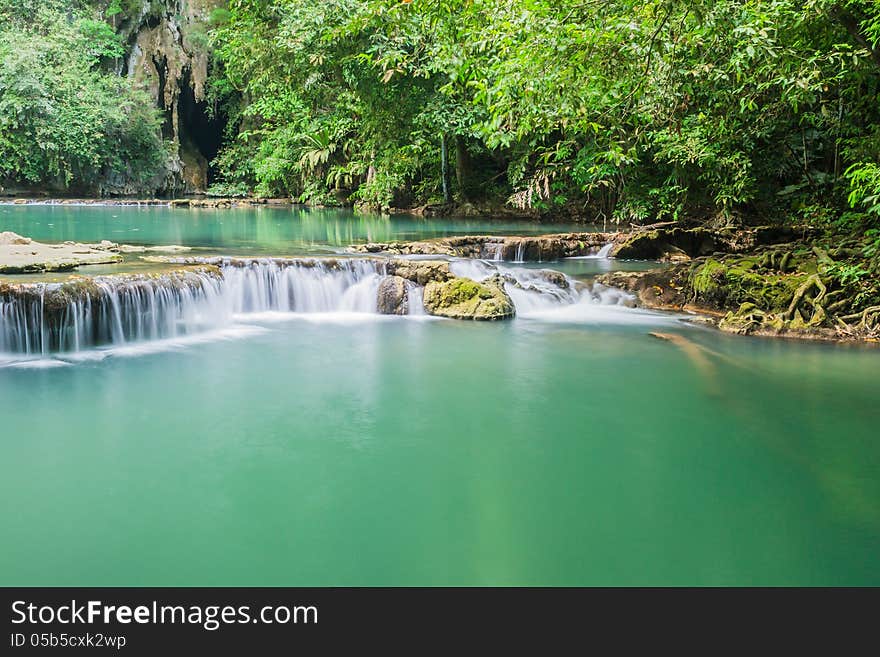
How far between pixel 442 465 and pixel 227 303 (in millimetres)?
5541

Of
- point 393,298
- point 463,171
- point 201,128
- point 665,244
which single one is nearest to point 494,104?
point 393,298

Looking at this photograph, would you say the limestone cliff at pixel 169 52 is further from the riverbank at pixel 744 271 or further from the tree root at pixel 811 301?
the tree root at pixel 811 301

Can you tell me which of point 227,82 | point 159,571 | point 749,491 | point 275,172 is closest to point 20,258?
point 159,571

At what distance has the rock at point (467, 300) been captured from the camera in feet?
32.8

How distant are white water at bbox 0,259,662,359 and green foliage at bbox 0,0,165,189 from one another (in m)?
20.8

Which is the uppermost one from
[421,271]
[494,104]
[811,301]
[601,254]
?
[494,104]

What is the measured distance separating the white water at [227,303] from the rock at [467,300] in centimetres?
22

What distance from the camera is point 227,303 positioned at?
386 inches

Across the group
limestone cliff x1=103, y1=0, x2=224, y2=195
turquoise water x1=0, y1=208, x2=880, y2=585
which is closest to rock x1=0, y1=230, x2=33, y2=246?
turquoise water x1=0, y1=208, x2=880, y2=585

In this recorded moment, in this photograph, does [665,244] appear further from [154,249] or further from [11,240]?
[11,240]

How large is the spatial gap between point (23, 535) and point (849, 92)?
10762 millimetres

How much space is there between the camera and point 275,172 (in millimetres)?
27656

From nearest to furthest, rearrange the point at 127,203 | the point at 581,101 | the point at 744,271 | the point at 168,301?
1. the point at 581,101
2. the point at 168,301
3. the point at 744,271
4. the point at 127,203

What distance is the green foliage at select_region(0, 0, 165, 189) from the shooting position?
85.4ft
